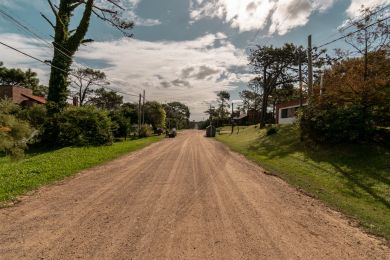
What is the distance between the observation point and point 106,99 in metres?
88.5

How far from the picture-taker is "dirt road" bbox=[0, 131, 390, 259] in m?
5.70

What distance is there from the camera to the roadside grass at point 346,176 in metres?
8.92

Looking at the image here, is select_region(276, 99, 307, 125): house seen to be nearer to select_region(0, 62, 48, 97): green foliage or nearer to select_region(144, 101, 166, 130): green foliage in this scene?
select_region(144, 101, 166, 130): green foliage

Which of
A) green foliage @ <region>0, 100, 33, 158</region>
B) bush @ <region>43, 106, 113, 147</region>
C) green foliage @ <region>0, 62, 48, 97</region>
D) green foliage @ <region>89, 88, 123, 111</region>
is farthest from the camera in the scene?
green foliage @ <region>89, 88, 123, 111</region>

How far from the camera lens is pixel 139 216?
766cm

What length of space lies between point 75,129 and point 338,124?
61.4 ft

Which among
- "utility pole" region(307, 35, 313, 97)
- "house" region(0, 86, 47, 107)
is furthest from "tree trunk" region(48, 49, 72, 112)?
"house" region(0, 86, 47, 107)

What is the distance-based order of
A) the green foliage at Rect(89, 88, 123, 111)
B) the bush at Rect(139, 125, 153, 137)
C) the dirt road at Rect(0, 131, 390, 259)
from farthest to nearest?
the green foliage at Rect(89, 88, 123, 111), the bush at Rect(139, 125, 153, 137), the dirt road at Rect(0, 131, 390, 259)

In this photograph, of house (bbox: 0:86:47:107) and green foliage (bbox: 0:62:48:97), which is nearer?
house (bbox: 0:86:47:107)

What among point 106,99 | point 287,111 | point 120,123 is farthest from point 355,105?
point 106,99

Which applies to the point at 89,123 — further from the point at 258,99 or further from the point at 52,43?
the point at 258,99

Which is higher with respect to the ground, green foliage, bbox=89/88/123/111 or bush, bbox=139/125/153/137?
green foliage, bbox=89/88/123/111

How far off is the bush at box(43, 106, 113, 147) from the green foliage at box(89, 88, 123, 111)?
2197 inches

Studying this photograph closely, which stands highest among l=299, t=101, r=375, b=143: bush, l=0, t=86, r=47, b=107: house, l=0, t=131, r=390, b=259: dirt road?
l=0, t=86, r=47, b=107: house
